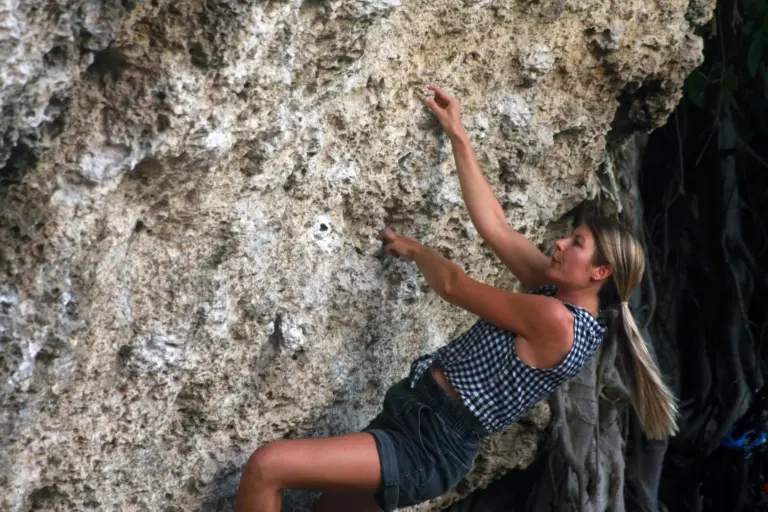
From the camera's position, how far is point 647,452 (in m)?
3.88

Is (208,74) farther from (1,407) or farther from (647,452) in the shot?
(647,452)

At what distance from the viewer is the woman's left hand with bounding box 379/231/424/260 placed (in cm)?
247

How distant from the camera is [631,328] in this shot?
2.43 metres

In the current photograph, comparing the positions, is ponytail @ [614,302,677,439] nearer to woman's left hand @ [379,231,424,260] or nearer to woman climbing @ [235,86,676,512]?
woman climbing @ [235,86,676,512]

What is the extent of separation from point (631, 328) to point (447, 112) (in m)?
0.65

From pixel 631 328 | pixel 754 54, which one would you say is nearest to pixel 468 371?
pixel 631 328

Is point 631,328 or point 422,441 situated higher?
point 631,328

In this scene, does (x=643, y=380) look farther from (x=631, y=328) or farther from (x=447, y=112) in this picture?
(x=447, y=112)

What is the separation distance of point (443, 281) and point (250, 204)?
0.46 m

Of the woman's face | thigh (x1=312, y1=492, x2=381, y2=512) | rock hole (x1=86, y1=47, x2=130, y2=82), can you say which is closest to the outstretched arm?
the woman's face

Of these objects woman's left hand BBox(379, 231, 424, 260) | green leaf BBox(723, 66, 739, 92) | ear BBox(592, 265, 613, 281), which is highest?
green leaf BBox(723, 66, 739, 92)

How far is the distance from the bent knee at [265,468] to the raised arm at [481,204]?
0.72 m

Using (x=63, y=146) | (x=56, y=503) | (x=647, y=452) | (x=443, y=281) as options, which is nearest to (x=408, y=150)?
(x=443, y=281)

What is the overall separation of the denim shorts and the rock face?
0.78ft
